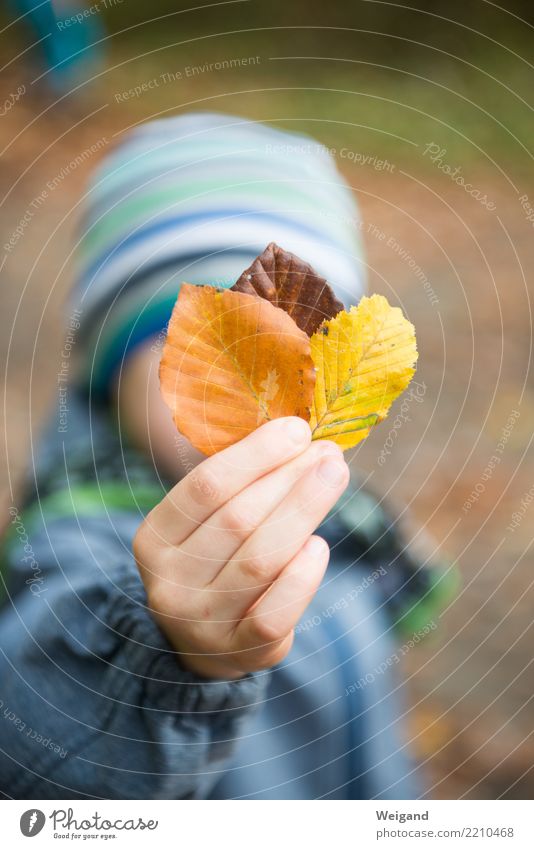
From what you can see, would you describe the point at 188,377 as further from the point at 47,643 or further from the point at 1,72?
the point at 1,72

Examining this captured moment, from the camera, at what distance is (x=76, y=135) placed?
3.20 ft

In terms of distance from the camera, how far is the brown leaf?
0.35m

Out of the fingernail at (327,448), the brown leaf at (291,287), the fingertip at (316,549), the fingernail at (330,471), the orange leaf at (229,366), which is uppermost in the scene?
the brown leaf at (291,287)

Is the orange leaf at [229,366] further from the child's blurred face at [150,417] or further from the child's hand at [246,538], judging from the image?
the child's blurred face at [150,417]

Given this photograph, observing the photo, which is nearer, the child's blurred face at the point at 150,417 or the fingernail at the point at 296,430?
the fingernail at the point at 296,430

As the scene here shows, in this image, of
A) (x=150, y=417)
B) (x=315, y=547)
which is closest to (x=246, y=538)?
(x=315, y=547)

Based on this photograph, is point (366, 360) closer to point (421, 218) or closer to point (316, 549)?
point (316, 549)

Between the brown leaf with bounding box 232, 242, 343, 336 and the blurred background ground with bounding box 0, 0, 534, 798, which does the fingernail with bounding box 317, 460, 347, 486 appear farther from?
the blurred background ground with bounding box 0, 0, 534, 798

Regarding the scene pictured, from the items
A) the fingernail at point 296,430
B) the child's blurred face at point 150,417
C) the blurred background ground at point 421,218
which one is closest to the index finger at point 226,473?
the fingernail at point 296,430

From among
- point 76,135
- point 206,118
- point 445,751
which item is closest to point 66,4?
point 206,118

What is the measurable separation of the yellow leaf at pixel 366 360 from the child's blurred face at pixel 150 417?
0.28m

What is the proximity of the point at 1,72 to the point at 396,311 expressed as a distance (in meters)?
0.70

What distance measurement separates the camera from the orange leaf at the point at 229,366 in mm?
344

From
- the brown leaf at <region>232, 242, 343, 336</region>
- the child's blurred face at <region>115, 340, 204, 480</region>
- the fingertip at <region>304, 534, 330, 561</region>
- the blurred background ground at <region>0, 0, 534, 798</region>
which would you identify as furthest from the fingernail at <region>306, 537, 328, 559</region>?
the blurred background ground at <region>0, 0, 534, 798</region>
